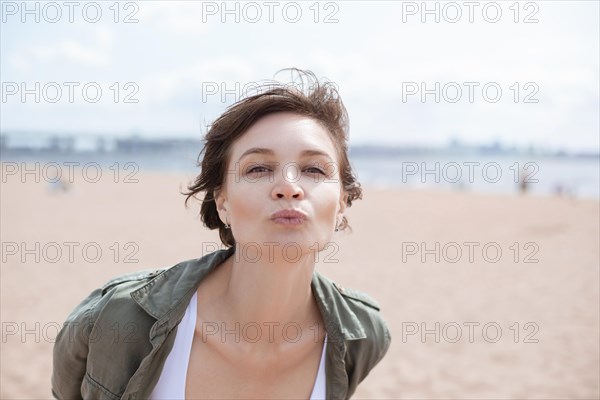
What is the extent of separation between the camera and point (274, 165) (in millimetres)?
2475

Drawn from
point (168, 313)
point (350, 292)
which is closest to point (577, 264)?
point (350, 292)

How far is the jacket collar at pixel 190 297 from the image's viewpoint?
252cm

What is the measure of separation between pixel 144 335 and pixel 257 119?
44.2 inches

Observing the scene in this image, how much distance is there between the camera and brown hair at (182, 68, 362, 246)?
2.61 meters

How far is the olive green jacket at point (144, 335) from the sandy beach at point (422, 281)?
1131 mm

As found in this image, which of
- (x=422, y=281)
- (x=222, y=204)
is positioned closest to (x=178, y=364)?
(x=222, y=204)

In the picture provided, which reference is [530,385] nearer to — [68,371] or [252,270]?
[252,270]

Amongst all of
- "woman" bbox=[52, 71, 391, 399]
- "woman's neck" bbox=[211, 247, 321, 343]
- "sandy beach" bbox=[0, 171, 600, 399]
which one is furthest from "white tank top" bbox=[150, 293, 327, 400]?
"sandy beach" bbox=[0, 171, 600, 399]

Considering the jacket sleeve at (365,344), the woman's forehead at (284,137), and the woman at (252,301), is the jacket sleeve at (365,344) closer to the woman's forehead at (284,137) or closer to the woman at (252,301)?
the woman at (252,301)

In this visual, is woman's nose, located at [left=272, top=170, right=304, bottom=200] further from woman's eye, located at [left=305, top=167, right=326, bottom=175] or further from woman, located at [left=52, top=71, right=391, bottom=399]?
woman's eye, located at [left=305, top=167, right=326, bottom=175]

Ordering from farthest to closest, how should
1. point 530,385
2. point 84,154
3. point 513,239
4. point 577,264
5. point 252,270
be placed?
point 84,154
point 513,239
point 577,264
point 530,385
point 252,270

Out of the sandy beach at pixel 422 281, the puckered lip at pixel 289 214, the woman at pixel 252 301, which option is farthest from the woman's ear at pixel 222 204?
the sandy beach at pixel 422 281

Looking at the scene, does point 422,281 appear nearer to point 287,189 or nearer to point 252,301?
point 252,301

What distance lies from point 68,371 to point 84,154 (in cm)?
9482
